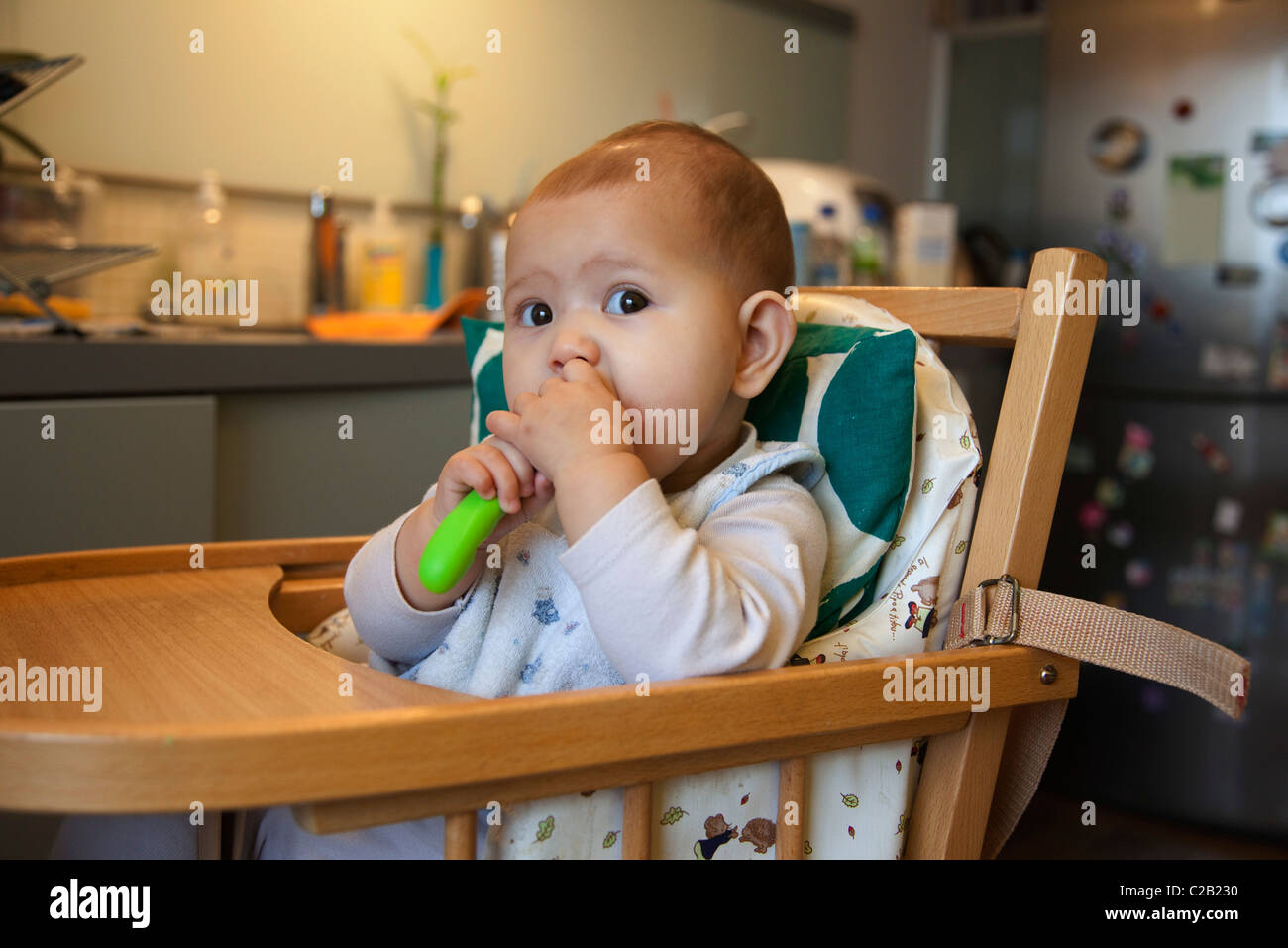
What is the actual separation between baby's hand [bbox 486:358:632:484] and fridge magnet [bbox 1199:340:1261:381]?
5.76ft

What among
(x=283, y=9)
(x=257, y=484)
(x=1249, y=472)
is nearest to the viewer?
(x=257, y=484)

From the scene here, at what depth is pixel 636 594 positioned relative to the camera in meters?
0.67

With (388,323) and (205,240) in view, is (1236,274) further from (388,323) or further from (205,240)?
(205,240)

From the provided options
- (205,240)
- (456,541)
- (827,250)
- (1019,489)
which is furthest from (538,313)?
(827,250)

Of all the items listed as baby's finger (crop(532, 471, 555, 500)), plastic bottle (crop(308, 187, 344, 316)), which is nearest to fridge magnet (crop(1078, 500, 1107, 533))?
plastic bottle (crop(308, 187, 344, 316))

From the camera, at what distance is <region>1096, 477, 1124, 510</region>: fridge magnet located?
2.29m

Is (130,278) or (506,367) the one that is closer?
(506,367)

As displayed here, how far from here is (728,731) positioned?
0.63 m

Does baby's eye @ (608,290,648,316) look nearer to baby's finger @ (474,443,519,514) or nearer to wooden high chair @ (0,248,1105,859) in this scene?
baby's finger @ (474,443,519,514)

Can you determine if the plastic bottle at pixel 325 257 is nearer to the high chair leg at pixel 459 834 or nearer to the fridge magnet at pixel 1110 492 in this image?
the fridge magnet at pixel 1110 492

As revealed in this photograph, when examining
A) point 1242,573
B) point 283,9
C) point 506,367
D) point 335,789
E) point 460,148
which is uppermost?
point 283,9

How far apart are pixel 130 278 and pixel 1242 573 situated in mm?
1968

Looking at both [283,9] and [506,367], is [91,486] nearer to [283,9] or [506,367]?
[506,367]

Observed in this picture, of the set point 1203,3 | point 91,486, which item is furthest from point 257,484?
point 1203,3
